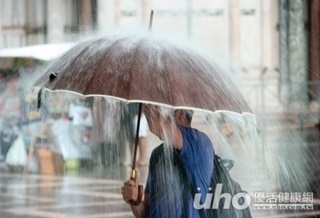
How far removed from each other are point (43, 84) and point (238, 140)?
212 cm

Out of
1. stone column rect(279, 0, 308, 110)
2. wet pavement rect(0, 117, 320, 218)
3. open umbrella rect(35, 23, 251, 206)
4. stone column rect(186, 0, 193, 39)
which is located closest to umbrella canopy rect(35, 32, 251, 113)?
open umbrella rect(35, 23, 251, 206)

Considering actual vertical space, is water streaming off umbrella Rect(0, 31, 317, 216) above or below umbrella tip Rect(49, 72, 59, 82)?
below

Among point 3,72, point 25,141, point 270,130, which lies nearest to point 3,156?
point 25,141

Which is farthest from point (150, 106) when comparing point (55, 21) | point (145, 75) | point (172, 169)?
point (55, 21)

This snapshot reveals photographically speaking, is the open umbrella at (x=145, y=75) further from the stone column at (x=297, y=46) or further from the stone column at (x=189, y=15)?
the stone column at (x=297, y=46)

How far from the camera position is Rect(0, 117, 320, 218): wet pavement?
7.02 m

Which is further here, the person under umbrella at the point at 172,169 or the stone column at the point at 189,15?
the stone column at the point at 189,15

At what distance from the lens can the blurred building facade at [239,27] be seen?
13867mm

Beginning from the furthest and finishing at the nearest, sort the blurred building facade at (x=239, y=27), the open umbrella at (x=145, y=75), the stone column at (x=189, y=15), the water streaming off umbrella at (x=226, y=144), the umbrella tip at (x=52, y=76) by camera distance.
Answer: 1. the stone column at (x=189, y=15)
2. the blurred building facade at (x=239, y=27)
3. the water streaming off umbrella at (x=226, y=144)
4. the umbrella tip at (x=52, y=76)
5. the open umbrella at (x=145, y=75)

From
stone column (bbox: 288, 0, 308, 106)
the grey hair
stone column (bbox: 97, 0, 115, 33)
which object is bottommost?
stone column (bbox: 288, 0, 308, 106)

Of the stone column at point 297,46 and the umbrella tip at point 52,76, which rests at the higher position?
the umbrella tip at point 52,76

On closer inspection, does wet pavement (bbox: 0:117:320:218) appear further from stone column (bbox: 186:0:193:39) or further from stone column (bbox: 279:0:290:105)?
stone column (bbox: 279:0:290:105)

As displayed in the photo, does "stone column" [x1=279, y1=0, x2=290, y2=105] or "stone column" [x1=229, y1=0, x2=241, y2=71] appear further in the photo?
"stone column" [x1=279, y1=0, x2=290, y2=105]

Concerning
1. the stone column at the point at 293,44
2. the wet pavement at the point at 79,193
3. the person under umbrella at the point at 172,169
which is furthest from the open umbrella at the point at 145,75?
the stone column at the point at 293,44
